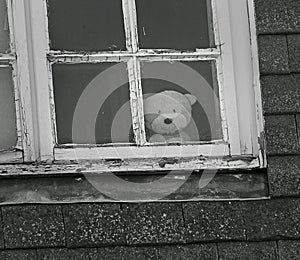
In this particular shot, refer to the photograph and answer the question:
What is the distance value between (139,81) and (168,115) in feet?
0.63

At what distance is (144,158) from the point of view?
4.44 metres

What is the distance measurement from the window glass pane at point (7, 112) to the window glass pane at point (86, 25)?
24 cm

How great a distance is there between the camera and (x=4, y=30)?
4.48m

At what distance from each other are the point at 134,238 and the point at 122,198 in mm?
171

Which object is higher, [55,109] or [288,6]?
[288,6]

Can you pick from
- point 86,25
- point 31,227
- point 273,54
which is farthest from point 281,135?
point 31,227

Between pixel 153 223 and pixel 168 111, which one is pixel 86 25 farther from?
pixel 153 223

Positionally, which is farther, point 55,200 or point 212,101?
point 212,101

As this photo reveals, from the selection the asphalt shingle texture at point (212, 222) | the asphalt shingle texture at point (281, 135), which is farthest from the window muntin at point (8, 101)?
the asphalt shingle texture at point (281, 135)

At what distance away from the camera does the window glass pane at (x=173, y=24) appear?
4.61 meters

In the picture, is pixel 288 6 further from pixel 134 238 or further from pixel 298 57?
pixel 134 238

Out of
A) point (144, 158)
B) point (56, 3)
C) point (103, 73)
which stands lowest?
point (144, 158)

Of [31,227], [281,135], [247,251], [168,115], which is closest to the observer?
[31,227]

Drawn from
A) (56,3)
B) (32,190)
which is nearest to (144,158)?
(32,190)
